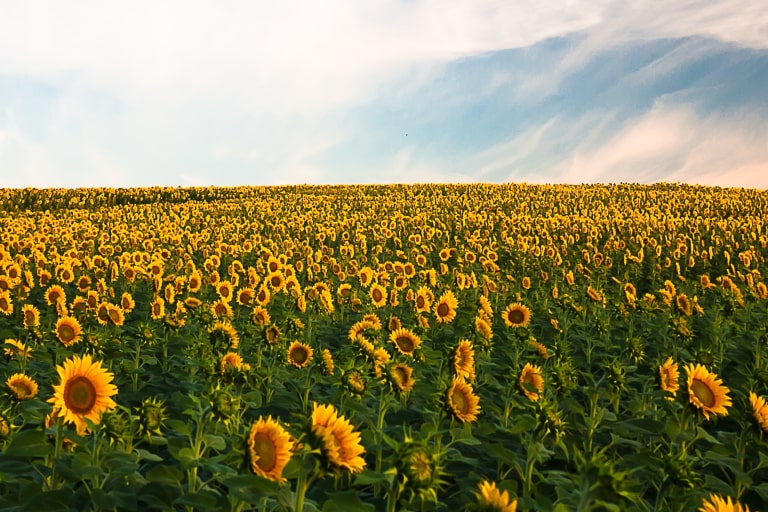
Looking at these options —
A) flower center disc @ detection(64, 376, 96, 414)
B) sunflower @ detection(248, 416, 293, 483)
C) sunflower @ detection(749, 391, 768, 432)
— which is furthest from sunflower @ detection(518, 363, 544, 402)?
flower center disc @ detection(64, 376, 96, 414)

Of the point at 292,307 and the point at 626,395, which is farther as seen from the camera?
the point at 292,307

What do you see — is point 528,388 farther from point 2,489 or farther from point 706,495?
point 2,489

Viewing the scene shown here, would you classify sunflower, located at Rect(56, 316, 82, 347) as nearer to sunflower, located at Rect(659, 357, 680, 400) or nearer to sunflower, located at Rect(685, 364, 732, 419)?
sunflower, located at Rect(659, 357, 680, 400)

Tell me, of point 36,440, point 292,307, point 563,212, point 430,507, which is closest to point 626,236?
point 563,212

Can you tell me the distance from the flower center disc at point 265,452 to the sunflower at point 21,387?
2344 mm

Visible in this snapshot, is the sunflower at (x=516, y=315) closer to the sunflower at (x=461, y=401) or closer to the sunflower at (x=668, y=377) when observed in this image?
the sunflower at (x=668, y=377)

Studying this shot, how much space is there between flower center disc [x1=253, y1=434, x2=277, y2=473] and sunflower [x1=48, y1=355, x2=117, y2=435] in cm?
120

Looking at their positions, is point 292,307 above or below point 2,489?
above

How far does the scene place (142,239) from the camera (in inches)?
672

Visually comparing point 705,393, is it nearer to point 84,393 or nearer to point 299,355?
point 299,355

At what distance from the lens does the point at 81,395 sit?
331 cm

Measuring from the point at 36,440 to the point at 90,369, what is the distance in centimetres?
41

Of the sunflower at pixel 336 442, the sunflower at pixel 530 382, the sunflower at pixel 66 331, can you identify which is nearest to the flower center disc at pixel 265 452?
the sunflower at pixel 336 442

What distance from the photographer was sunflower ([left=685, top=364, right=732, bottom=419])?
13.0 ft
